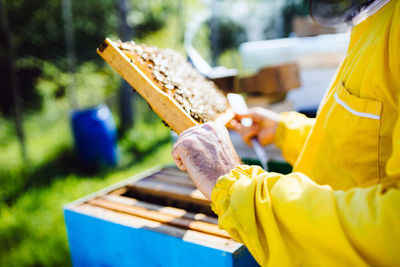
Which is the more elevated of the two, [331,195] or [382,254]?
[331,195]

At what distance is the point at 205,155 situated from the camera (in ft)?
3.43

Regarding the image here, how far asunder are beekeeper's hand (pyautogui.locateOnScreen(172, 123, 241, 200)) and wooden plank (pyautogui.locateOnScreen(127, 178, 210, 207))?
505mm

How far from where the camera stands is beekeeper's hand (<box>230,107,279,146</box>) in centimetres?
189

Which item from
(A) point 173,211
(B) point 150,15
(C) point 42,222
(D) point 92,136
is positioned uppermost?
(B) point 150,15

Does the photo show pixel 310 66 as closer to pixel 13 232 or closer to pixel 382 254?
pixel 382 254

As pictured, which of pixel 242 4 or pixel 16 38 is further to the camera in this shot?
pixel 242 4

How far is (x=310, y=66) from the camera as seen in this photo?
3422 mm

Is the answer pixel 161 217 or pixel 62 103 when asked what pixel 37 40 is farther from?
pixel 161 217

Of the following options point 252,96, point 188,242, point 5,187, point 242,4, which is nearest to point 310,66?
point 252,96

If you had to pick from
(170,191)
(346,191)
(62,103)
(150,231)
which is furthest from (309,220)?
(62,103)

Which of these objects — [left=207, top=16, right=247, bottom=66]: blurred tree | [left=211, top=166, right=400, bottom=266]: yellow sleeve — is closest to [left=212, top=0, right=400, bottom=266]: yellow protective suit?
[left=211, top=166, right=400, bottom=266]: yellow sleeve

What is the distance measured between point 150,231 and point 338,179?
724mm

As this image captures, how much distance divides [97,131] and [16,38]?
18.0 feet

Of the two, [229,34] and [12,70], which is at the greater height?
[229,34]
